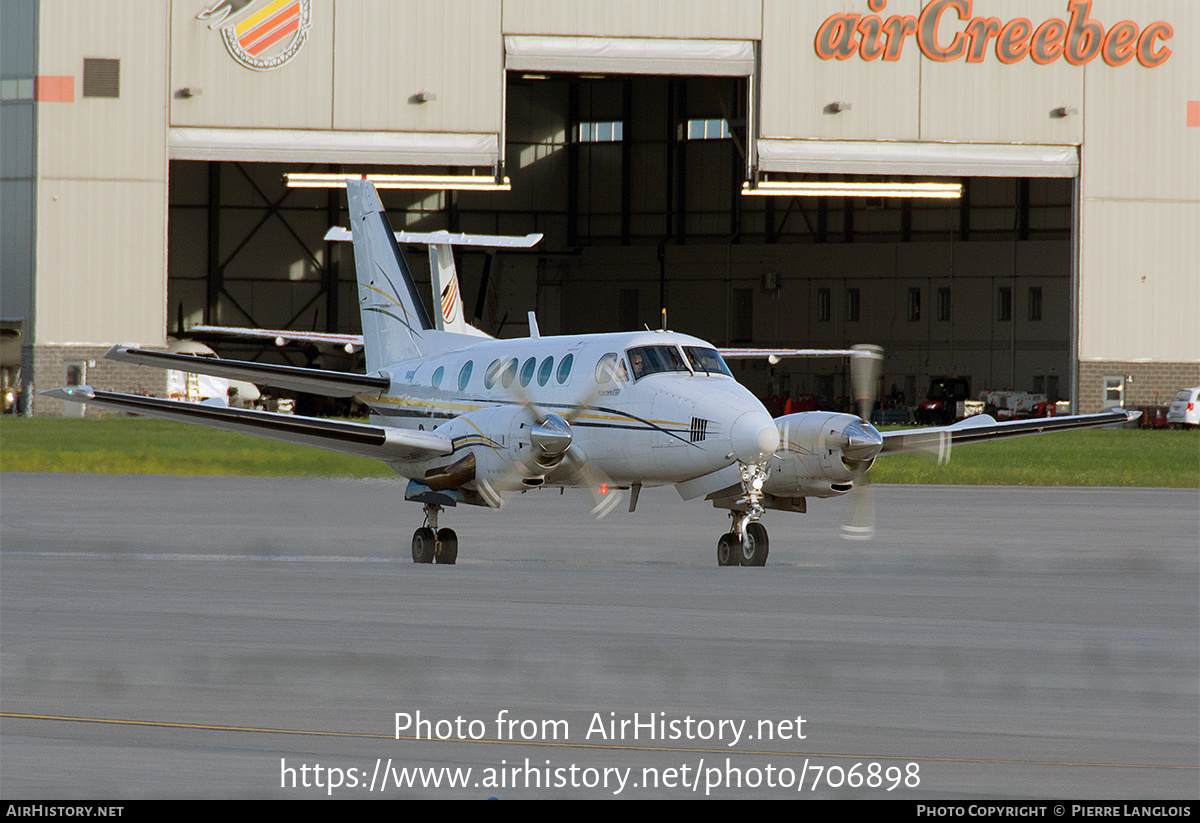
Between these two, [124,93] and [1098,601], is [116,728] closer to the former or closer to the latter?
[1098,601]

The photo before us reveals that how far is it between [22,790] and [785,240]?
7097cm

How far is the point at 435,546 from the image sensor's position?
1716 centimetres

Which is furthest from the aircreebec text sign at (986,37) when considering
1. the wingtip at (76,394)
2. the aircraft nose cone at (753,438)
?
the wingtip at (76,394)

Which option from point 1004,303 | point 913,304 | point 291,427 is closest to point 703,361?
point 291,427

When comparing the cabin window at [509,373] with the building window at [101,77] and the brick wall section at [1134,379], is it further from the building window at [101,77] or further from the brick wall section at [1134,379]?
the brick wall section at [1134,379]

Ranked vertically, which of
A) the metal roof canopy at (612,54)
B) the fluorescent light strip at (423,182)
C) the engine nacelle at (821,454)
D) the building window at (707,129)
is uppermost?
the building window at (707,129)

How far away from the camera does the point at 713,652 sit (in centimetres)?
1009

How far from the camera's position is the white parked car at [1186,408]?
5106 centimetres

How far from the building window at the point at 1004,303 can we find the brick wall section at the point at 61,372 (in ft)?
137

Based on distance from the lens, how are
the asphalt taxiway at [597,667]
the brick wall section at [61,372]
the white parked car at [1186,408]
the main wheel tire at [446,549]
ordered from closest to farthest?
the asphalt taxiway at [597,667] → the main wheel tire at [446,549] → the brick wall section at [61,372] → the white parked car at [1186,408]

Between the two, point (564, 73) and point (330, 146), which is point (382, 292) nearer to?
point (330, 146)

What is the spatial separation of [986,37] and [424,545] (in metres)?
38.5

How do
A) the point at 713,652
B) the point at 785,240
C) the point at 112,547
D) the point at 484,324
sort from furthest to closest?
the point at 785,240 < the point at 484,324 < the point at 112,547 < the point at 713,652
